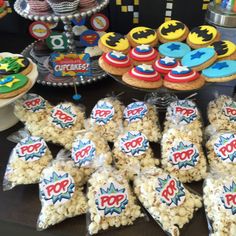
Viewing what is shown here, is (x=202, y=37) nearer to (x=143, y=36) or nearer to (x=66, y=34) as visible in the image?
(x=143, y=36)

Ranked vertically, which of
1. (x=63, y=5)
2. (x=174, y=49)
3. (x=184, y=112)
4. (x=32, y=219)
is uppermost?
(x=63, y=5)

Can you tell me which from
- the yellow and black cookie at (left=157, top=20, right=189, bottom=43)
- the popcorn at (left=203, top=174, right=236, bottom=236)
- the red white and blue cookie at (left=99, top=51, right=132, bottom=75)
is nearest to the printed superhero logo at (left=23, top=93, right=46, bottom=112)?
the red white and blue cookie at (left=99, top=51, right=132, bottom=75)

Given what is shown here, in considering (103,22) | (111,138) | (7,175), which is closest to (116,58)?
(111,138)

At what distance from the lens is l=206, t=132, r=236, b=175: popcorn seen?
2.57 ft

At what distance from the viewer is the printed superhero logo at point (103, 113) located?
95 cm

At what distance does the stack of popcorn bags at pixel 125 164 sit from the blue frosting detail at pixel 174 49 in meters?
0.17

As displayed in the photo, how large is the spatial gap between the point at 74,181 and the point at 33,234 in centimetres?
17

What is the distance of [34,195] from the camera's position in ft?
2.67

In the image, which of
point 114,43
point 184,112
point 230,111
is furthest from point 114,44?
point 230,111

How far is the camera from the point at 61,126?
933mm

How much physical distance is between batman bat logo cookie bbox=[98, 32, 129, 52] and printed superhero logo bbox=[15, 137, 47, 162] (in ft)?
1.29

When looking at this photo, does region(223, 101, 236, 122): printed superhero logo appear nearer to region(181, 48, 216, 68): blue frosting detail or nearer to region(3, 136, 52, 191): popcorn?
region(181, 48, 216, 68): blue frosting detail

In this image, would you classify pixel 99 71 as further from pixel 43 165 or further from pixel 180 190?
pixel 180 190

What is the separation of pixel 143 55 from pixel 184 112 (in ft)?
0.76
